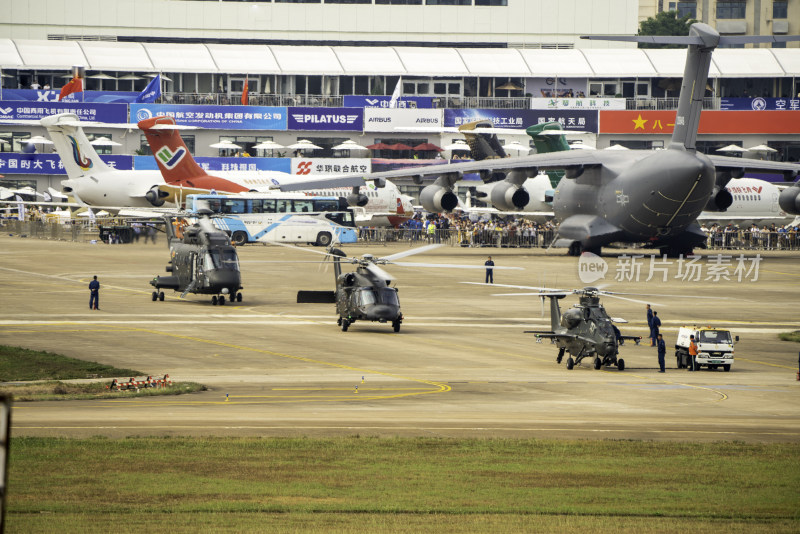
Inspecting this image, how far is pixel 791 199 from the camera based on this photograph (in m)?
67.8

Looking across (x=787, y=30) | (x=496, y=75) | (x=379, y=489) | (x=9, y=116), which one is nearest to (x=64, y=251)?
(x=9, y=116)

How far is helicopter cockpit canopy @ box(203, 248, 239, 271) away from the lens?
160 feet

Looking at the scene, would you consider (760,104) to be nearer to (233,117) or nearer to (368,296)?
(233,117)

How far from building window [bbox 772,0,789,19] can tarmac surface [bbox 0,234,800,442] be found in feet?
368

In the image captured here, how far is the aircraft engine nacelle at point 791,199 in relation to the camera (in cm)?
6750

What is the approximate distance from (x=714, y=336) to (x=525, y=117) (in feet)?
239

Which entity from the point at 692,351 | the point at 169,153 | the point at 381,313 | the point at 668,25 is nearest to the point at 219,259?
the point at 381,313

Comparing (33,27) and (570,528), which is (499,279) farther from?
(33,27)

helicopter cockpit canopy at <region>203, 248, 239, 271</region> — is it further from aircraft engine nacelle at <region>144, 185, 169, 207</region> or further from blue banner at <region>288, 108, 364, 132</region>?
blue banner at <region>288, 108, 364, 132</region>

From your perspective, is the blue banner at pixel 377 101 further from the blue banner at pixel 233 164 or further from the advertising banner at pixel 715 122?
the advertising banner at pixel 715 122

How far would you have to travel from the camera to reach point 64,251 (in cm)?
7681

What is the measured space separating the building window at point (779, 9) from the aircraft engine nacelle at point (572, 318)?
14515 cm

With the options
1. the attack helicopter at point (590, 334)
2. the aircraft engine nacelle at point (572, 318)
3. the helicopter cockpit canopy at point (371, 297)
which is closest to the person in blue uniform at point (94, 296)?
the helicopter cockpit canopy at point (371, 297)

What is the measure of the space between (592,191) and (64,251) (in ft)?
117
